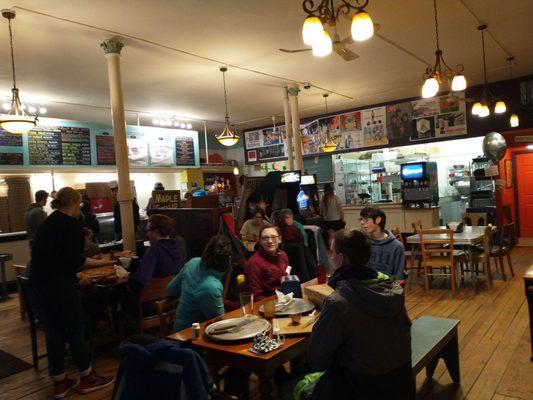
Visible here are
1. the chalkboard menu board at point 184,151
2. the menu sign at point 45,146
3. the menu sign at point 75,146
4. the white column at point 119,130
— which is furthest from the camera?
the chalkboard menu board at point 184,151

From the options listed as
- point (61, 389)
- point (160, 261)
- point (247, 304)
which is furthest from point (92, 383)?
point (247, 304)

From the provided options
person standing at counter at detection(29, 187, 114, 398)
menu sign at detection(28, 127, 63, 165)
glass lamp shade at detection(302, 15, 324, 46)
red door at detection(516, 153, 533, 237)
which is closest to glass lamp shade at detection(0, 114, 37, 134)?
person standing at counter at detection(29, 187, 114, 398)

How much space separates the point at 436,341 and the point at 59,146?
7869mm

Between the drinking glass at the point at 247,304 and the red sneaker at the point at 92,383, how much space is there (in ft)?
5.89

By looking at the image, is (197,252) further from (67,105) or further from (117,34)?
(67,105)

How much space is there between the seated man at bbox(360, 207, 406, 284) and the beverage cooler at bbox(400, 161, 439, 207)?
5.09 meters

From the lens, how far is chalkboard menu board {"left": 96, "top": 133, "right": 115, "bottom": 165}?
8875 mm

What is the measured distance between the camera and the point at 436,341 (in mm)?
2932

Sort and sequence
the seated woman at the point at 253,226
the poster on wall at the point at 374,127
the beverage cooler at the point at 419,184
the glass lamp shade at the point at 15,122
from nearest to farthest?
the glass lamp shade at the point at 15,122 < the seated woman at the point at 253,226 < the beverage cooler at the point at 419,184 < the poster on wall at the point at 374,127

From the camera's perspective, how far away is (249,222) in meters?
6.02

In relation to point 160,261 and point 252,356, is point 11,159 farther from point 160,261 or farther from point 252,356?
point 252,356

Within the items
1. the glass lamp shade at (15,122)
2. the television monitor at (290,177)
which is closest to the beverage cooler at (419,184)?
the television monitor at (290,177)

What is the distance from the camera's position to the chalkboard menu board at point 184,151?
33.7 ft

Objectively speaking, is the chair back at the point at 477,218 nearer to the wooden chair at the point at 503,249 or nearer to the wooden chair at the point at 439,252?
the wooden chair at the point at 503,249
